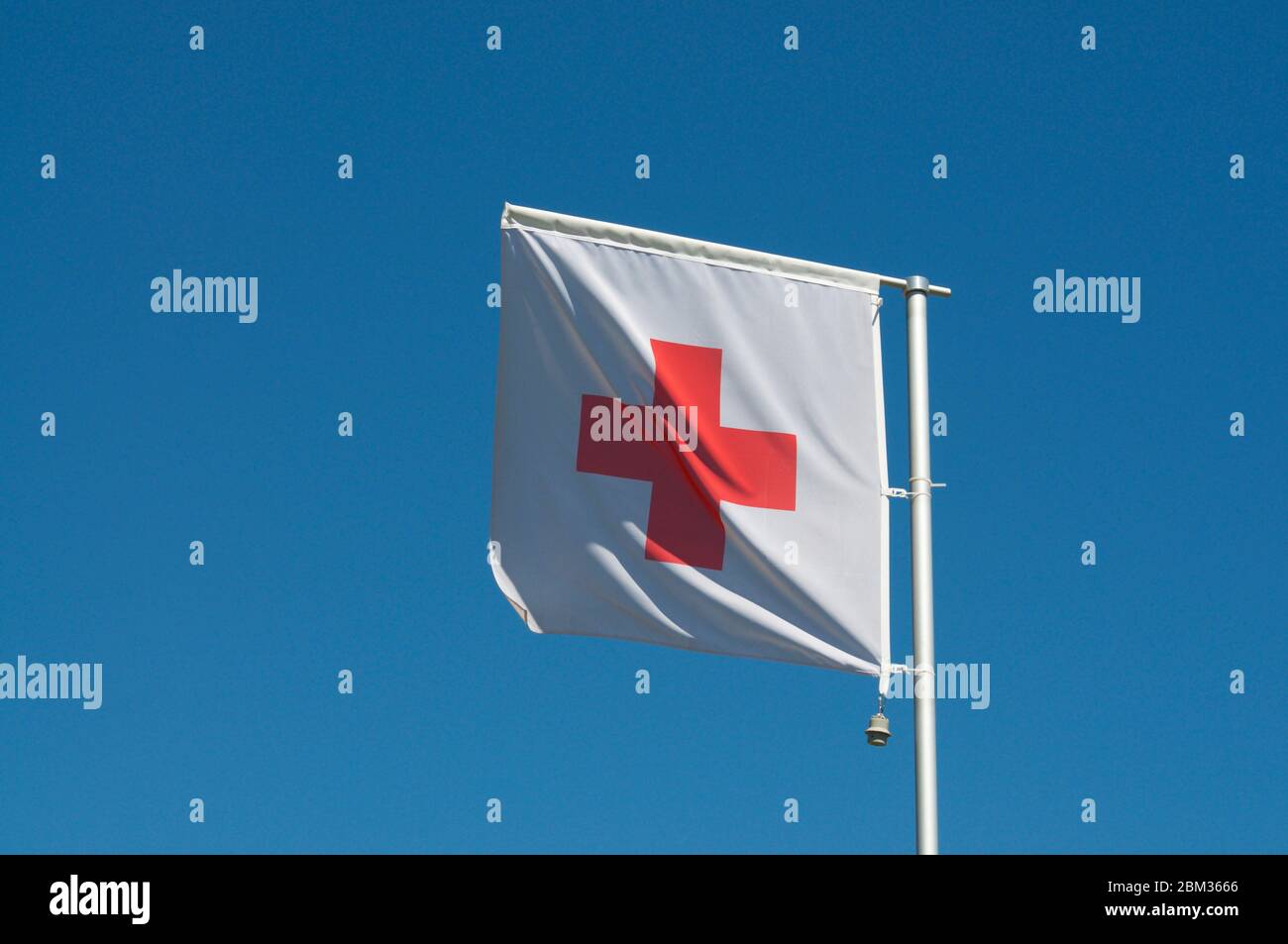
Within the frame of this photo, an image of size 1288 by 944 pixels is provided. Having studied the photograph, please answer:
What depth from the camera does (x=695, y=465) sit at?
17.8m

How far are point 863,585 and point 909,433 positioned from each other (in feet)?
3.70

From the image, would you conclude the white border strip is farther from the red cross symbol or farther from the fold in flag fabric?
the red cross symbol

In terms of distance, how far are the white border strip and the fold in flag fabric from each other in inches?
0.6

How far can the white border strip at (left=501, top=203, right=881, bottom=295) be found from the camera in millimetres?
18047

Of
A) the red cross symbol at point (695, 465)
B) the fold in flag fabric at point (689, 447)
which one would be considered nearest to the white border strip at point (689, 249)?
the fold in flag fabric at point (689, 447)

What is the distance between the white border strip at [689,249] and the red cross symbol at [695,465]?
69cm

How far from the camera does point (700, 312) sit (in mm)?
18078

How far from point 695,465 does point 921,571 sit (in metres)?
1.80

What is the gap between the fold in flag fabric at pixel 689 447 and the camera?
57.4 feet

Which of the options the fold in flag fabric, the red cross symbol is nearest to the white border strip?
the fold in flag fabric

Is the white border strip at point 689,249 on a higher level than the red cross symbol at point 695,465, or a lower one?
higher

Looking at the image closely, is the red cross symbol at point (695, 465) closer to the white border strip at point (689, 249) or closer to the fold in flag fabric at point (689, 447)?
the fold in flag fabric at point (689, 447)
